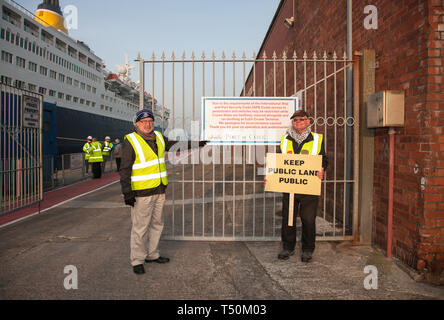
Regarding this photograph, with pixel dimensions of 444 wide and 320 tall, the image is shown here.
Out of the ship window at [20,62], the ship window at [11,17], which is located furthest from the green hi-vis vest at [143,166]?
the ship window at [11,17]

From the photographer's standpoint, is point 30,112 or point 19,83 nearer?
point 30,112

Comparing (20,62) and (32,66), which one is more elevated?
(32,66)

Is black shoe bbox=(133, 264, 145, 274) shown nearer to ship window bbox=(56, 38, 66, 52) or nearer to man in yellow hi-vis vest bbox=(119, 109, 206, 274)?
man in yellow hi-vis vest bbox=(119, 109, 206, 274)

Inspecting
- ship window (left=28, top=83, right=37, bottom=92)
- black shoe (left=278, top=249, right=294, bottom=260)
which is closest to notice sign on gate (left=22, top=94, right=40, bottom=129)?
black shoe (left=278, top=249, right=294, bottom=260)

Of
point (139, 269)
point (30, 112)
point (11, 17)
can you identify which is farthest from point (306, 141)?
point (11, 17)

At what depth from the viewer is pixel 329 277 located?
11.7ft

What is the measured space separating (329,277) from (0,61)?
24.3 meters

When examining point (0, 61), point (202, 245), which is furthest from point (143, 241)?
point (0, 61)

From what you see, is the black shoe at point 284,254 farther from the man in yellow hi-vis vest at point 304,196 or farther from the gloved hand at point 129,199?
the gloved hand at point 129,199

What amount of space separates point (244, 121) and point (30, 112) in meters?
5.54

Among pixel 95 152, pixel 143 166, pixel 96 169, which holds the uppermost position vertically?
pixel 95 152

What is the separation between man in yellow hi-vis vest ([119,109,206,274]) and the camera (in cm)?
367

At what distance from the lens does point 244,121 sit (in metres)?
4.73

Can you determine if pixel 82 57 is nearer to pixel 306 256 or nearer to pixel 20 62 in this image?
pixel 20 62
